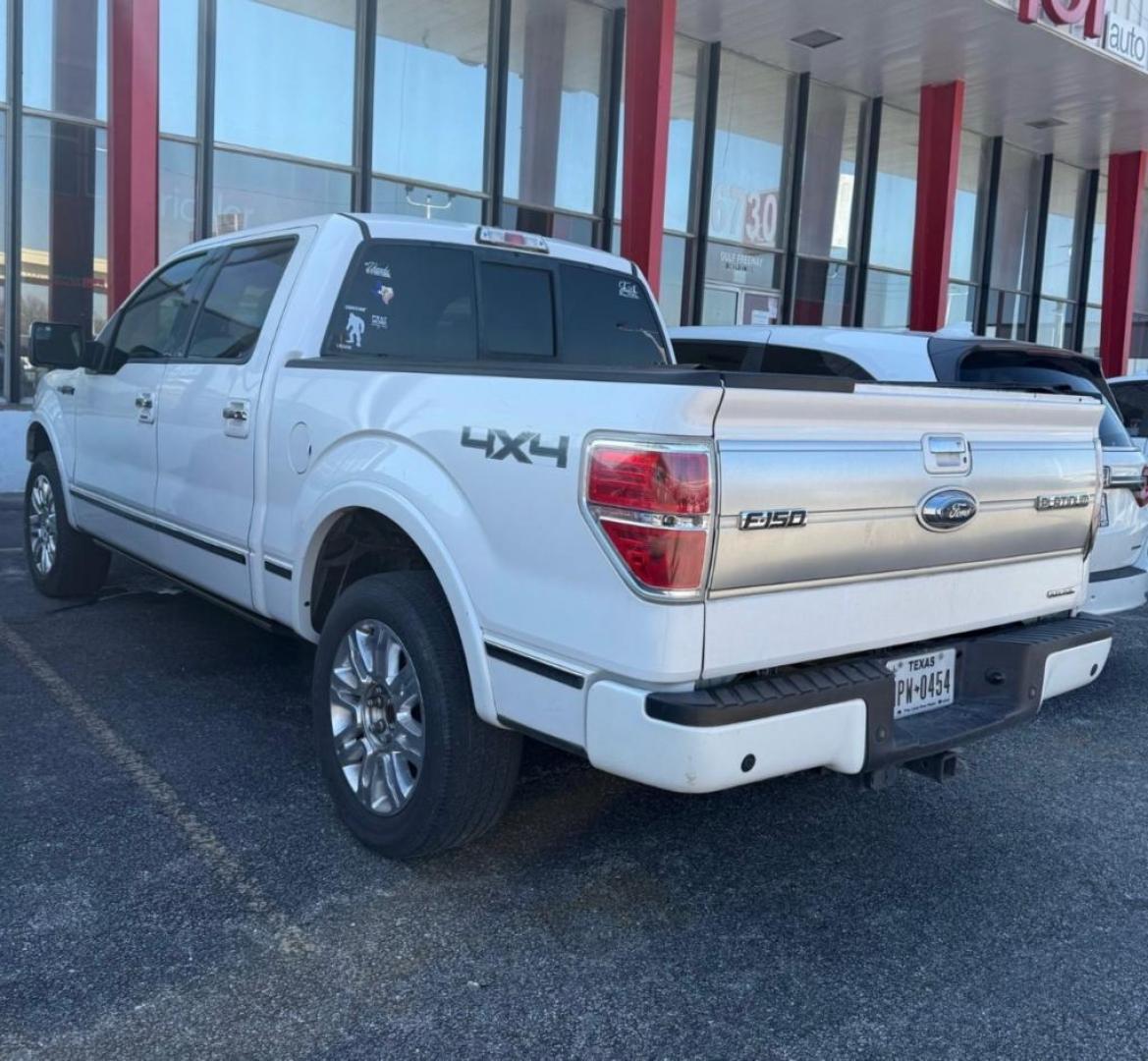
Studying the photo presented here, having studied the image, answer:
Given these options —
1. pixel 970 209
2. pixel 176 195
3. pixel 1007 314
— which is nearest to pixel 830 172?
pixel 970 209

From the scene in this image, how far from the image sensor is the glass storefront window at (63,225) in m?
11.7

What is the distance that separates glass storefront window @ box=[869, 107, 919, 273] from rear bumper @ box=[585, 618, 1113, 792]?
1565 centimetres

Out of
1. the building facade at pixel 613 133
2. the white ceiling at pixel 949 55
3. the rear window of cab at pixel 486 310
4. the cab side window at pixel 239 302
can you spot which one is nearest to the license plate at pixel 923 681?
the rear window of cab at pixel 486 310

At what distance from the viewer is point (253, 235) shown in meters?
4.62

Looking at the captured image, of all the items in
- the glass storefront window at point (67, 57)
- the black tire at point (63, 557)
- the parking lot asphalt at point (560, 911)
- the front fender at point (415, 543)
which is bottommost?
the parking lot asphalt at point (560, 911)

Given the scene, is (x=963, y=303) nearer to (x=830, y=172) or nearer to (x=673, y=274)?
(x=830, y=172)

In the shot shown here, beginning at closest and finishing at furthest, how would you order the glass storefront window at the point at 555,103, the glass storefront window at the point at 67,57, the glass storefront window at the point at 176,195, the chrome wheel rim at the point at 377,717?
the chrome wheel rim at the point at 377,717 → the glass storefront window at the point at 67,57 → the glass storefront window at the point at 176,195 → the glass storefront window at the point at 555,103

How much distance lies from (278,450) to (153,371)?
1.46m

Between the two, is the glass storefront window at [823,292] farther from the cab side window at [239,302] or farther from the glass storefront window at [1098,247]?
the cab side window at [239,302]

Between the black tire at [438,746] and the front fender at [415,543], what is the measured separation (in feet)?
0.23

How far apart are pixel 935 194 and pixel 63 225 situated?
11.3 metres

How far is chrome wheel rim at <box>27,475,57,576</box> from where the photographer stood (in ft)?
20.5

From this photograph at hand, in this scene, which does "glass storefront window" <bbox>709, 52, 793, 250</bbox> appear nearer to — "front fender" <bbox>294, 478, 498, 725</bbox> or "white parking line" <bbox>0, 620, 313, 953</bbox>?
"white parking line" <bbox>0, 620, 313, 953</bbox>

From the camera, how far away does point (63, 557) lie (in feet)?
20.1
